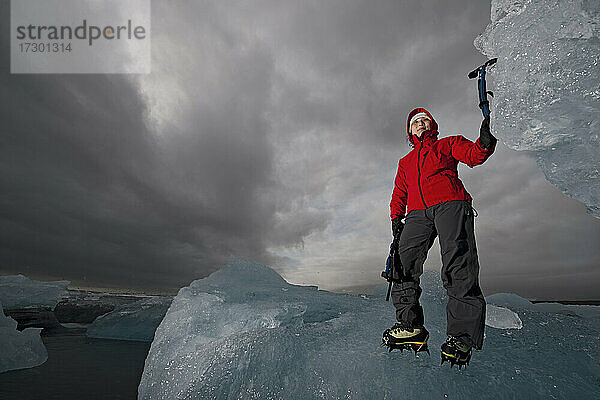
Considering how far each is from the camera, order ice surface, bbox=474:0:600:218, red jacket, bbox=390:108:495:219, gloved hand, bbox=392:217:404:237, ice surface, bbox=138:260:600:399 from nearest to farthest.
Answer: ice surface, bbox=474:0:600:218, ice surface, bbox=138:260:600:399, red jacket, bbox=390:108:495:219, gloved hand, bbox=392:217:404:237

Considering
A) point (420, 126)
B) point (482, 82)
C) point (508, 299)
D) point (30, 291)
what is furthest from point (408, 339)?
point (30, 291)

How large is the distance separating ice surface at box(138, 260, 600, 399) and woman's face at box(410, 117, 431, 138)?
1.90m

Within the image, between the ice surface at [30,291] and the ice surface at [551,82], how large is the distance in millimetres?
23052

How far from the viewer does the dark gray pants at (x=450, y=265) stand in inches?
98.3

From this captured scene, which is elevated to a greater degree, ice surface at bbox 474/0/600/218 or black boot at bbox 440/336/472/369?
ice surface at bbox 474/0/600/218

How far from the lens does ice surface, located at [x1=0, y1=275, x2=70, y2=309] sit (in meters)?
18.9

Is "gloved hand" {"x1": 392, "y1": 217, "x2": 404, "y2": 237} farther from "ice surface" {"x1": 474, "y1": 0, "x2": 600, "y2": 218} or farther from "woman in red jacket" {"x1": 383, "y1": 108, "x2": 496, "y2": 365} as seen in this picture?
"ice surface" {"x1": 474, "y1": 0, "x2": 600, "y2": 218}

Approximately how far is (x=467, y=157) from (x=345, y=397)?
2.18 meters

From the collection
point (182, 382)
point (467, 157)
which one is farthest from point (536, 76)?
point (182, 382)

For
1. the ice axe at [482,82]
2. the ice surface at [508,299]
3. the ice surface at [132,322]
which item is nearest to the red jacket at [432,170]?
the ice axe at [482,82]

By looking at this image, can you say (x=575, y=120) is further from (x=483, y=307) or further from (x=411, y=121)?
(x=483, y=307)

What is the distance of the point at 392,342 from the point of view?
290 cm

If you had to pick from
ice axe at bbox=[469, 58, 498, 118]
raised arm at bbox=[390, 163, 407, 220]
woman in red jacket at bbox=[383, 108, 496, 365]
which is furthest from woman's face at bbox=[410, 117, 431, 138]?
ice axe at bbox=[469, 58, 498, 118]

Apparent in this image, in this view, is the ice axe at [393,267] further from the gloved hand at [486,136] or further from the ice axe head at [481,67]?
the ice axe head at [481,67]
